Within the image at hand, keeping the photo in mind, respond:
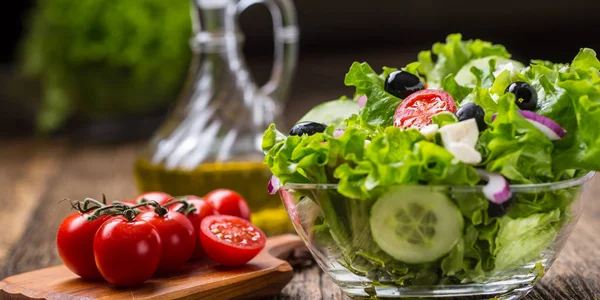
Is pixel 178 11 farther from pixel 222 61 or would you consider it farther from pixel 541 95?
pixel 541 95

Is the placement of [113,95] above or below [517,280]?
below

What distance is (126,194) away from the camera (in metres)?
2.69

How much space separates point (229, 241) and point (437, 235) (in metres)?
0.43

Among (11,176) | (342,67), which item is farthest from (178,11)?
(342,67)

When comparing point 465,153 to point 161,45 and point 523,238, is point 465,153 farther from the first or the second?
point 161,45

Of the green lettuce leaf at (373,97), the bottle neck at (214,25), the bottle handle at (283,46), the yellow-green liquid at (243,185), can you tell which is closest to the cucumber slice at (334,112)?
the green lettuce leaf at (373,97)

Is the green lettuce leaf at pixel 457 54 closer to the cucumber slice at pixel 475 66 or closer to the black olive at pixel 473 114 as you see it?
the cucumber slice at pixel 475 66

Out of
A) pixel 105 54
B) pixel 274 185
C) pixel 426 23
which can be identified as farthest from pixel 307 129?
pixel 426 23

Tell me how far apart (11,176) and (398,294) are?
7.40ft

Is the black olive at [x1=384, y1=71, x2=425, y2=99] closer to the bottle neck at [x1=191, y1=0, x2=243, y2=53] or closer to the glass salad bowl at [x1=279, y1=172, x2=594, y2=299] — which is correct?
the glass salad bowl at [x1=279, y1=172, x2=594, y2=299]

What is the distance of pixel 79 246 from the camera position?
140 cm

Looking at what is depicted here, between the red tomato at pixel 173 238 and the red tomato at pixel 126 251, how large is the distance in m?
0.06

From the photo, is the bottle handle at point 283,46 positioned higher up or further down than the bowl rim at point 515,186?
further down

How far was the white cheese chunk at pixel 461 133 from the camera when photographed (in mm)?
1159
